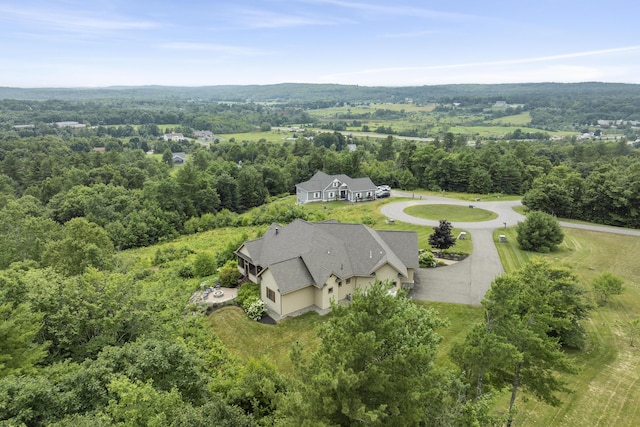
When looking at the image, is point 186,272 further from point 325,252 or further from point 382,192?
point 382,192

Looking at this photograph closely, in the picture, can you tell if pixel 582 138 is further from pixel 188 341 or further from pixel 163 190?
pixel 188 341

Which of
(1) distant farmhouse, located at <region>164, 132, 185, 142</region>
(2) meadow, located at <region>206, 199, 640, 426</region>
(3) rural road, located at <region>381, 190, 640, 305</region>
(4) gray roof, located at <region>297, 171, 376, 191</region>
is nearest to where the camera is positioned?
(2) meadow, located at <region>206, 199, 640, 426</region>

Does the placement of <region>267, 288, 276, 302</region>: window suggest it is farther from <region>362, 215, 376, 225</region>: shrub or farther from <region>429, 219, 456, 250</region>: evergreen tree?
<region>362, 215, 376, 225</region>: shrub

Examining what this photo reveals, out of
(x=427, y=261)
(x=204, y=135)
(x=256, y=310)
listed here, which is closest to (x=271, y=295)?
(x=256, y=310)

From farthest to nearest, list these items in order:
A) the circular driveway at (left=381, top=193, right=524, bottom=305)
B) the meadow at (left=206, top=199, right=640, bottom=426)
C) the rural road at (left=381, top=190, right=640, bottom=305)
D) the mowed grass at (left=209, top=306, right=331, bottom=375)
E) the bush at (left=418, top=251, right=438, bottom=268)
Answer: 1. the bush at (left=418, top=251, right=438, bottom=268)
2. the rural road at (left=381, top=190, right=640, bottom=305)
3. the circular driveway at (left=381, top=193, right=524, bottom=305)
4. the mowed grass at (left=209, top=306, right=331, bottom=375)
5. the meadow at (left=206, top=199, right=640, bottom=426)

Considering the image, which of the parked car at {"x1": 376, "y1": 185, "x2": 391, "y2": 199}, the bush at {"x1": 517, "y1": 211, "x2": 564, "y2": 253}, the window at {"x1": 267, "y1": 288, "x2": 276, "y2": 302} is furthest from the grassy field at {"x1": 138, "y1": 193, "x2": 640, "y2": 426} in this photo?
the parked car at {"x1": 376, "y1": 185, "x2": 391, "y2": 199}

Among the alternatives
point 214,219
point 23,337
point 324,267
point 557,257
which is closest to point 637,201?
point 557,257

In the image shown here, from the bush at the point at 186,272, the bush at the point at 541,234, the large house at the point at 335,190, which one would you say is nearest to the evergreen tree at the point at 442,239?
the bush at the point at 541,234

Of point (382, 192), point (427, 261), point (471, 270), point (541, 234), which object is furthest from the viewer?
point (382, 192)
